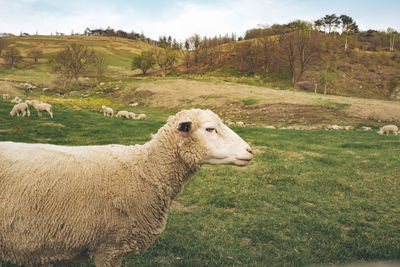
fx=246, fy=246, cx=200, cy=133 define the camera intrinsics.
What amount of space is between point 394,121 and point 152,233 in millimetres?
24126

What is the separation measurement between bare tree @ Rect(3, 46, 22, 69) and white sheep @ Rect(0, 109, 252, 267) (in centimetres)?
7804

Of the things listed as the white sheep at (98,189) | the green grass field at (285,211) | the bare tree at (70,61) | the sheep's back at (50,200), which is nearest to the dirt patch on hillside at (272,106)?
the green grass field at (285,211)

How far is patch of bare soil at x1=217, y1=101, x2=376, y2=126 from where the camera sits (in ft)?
68.9

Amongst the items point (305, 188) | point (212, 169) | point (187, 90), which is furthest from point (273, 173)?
point (187, 90)

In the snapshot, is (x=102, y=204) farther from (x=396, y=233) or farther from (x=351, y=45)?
(x=351, y=45)

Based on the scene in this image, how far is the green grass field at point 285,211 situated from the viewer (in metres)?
4.27

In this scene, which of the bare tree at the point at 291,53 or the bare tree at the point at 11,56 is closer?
the bare tree at the point at 291,53

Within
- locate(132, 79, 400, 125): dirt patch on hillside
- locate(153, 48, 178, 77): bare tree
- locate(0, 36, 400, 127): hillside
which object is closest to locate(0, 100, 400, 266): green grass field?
locate(132, 79, 400, 125): dirt patch on hillside

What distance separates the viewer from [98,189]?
300 cm

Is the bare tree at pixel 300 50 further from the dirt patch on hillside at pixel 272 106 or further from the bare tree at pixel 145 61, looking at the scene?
the bare tree at pixel 145 61

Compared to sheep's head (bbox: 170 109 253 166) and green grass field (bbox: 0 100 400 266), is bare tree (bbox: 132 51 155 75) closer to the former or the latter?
green grass field (bbox: 0 100 400 266)

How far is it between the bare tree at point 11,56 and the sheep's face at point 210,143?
78610 mm

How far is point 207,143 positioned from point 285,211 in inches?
143

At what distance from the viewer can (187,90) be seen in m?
35.7
